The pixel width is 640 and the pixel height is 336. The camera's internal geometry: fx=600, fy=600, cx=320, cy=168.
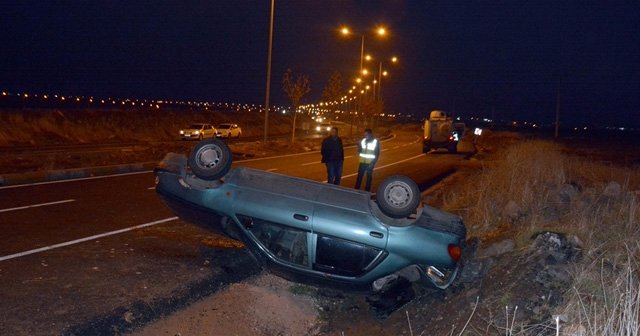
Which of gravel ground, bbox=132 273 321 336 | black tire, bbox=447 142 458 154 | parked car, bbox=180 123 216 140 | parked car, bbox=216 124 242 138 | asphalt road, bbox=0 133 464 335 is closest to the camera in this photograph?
asphalt road, bbox=0 133 464 335

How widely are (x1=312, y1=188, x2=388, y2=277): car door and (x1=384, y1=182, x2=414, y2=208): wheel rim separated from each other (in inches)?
10.9

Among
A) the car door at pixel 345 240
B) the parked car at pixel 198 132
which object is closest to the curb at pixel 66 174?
the car door at pixel 345 240

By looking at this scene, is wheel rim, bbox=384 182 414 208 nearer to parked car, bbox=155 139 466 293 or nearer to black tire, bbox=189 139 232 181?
parked car, bbox=155 139 466 293

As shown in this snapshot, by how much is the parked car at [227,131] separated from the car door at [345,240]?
41305mm

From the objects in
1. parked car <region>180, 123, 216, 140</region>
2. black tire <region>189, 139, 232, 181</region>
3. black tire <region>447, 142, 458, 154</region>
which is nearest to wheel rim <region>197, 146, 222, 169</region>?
black tire <region>189, 139, 232, 181</region>

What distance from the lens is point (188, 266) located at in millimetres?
7379

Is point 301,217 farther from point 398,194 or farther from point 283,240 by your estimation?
point 398,194

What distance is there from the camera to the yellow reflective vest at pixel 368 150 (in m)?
13.9

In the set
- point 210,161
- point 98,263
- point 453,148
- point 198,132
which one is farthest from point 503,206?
point 198,132

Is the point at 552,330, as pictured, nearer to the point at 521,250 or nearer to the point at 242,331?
the point at 521,250

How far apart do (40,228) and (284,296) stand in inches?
164

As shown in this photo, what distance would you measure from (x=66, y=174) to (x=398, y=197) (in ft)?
39.4

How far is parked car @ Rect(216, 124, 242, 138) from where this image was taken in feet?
156

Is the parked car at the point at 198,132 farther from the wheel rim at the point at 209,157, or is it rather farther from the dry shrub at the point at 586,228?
the wheel rim at the point at 209,157
